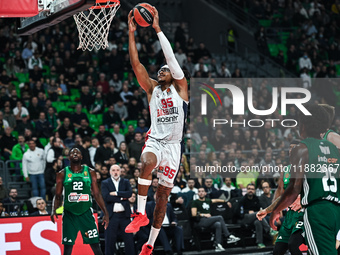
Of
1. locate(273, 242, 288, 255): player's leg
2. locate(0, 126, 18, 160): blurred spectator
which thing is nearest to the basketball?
locate(273, 242, 288, 255): player's leg

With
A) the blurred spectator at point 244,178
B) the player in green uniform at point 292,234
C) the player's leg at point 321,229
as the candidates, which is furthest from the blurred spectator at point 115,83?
the player's leg at point 321,229

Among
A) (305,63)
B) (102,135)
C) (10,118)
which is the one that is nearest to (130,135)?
(102,135)

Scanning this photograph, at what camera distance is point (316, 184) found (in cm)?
663

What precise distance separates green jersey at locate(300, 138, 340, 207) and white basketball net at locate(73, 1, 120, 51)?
157 inches

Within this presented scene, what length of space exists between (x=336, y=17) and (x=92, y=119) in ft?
43.9

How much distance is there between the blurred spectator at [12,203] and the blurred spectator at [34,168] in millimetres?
678

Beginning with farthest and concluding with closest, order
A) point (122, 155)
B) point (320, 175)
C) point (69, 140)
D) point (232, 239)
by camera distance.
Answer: point (69, 140)
point (122, 155)
point (232, 239)
point (320, 175)

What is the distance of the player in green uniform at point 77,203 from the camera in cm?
1071

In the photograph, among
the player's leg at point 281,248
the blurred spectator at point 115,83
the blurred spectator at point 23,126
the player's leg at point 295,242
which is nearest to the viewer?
the player's leg at point 295,242

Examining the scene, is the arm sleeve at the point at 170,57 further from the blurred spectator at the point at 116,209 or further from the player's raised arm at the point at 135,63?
the blurred spectator at the point at 116,209

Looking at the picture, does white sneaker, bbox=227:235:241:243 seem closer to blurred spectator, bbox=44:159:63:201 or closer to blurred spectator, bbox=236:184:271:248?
blurred spectator, bbox=236:184:271:248

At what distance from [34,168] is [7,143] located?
126cm

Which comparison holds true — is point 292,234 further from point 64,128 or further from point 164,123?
point 64,128

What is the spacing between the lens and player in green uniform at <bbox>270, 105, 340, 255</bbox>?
6.53 m
